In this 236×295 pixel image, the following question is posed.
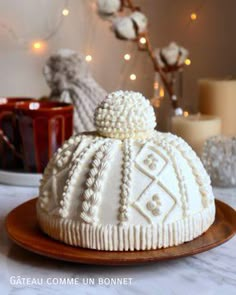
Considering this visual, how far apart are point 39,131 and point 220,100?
36cm

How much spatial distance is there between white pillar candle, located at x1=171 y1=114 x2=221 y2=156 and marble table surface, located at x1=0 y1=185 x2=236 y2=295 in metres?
0.40

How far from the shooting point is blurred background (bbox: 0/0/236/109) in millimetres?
1245

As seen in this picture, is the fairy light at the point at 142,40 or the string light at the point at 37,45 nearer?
the fairy light at the point at 142,40

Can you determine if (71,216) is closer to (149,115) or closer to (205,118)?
(149,115)

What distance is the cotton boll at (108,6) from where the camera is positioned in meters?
1.09

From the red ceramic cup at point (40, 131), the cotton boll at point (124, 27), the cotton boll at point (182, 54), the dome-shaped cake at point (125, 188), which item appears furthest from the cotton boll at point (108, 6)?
the dome-shaped cake at point (125, 188)

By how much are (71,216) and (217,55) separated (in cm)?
73

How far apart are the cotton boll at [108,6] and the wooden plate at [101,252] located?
0.56 m

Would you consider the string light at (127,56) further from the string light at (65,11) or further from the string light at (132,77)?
the string light at (65,11)

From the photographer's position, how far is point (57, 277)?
552 mm

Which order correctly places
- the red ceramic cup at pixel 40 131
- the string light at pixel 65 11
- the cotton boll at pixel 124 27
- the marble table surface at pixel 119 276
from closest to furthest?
the marble table surface at pixel 119 276 → the red ceramic cup at pixel 40 131 → the cotton boll at pixel 124 27 → the string light at pixel 65 11

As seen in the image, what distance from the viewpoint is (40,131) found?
3.02ft

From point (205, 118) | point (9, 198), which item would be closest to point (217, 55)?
point (205, 118)

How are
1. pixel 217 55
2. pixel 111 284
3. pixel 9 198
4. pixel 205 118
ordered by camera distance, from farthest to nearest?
pixel 217 55, pixel 205 118, pixel 9 198, pixel 111 284
